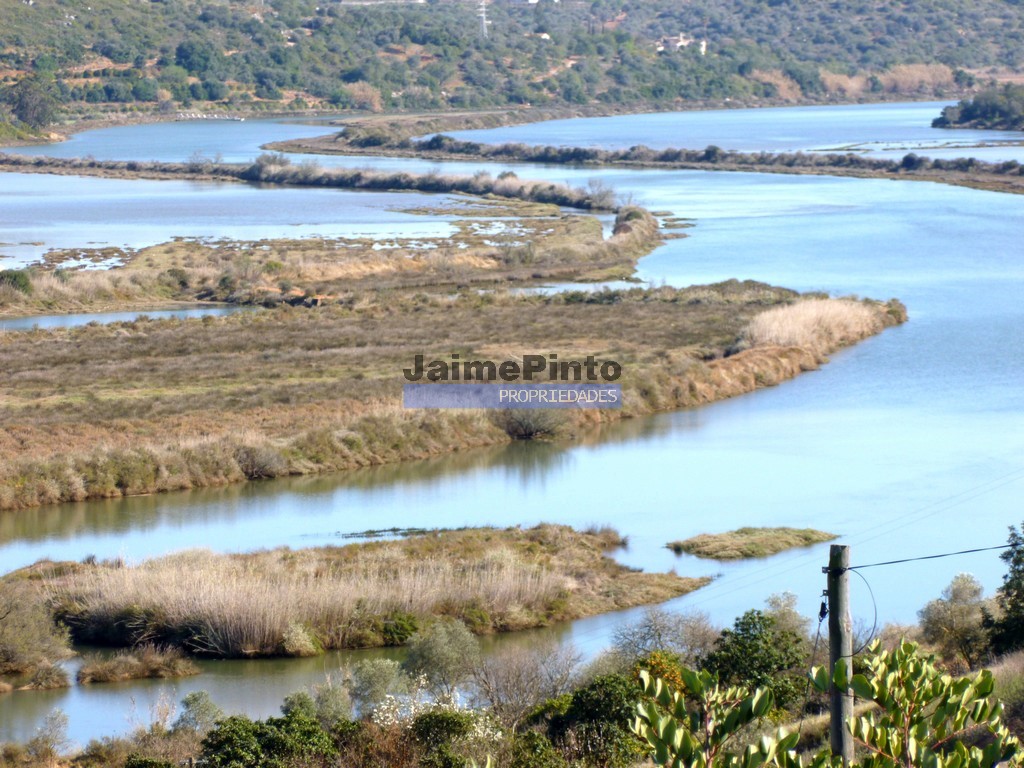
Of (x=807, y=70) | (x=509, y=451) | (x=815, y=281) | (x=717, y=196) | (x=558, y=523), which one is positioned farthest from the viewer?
(x=807, y=70)

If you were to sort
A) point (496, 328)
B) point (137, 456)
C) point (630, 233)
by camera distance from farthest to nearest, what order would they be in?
point (630, 233)
point (496, 328)
point (137, 456)

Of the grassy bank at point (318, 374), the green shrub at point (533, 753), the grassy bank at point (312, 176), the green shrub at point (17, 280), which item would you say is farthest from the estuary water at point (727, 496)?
the grassy bank at point (312, 176)

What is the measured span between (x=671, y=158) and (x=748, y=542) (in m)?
82.2

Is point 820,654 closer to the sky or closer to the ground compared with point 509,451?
closer to the sky

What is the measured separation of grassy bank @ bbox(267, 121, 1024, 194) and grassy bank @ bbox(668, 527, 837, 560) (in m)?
59.1

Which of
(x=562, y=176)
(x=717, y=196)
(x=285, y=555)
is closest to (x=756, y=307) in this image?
(x=285, y=555)

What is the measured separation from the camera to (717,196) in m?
79.9

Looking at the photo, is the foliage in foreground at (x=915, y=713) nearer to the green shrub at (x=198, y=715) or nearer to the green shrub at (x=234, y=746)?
the green shrub at (x=234, y=746)

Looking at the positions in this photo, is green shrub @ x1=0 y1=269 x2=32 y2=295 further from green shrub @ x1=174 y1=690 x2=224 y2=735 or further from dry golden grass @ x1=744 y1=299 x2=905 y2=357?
green shrub @ x1=174 y1=690 x2=224 y2=735

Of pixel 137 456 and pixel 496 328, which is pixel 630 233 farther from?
pixel 137 456

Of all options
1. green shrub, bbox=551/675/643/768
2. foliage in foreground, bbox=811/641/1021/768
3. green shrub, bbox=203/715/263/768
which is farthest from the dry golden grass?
foliage in foreground, bbox=811/641/1021/768

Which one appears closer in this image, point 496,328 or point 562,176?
point 496,328

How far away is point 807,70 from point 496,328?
154 meters

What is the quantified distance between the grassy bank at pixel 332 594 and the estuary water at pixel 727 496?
0.46 meters
